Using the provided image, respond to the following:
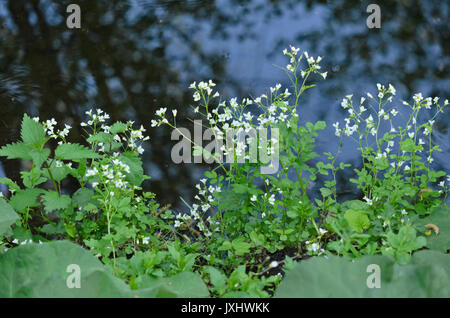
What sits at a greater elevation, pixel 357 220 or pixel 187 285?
pixel 357 220

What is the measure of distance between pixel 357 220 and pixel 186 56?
2.55m

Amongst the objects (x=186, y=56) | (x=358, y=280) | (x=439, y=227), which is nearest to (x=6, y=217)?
(x=358, y=280)

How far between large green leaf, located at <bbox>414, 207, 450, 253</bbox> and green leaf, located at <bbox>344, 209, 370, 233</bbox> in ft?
0.68

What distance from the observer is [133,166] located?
2.40 meters

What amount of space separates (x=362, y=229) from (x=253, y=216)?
53 cm

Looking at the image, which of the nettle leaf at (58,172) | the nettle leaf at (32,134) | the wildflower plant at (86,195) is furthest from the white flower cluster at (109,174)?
the nettle leaf at (32,134)

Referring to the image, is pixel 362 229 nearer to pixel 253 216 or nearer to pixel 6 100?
pixel 253 216

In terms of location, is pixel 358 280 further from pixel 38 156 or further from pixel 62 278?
pixel 38 156

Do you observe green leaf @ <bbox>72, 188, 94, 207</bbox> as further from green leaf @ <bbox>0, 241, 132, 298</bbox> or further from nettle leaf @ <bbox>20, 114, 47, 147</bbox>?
green leaf @ <bbox>0, 241, 132, 298</bbox>

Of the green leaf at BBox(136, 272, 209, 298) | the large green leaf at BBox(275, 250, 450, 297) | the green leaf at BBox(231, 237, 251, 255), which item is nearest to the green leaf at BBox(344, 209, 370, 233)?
the green leaf at BBox(231, 237, 251, 255)

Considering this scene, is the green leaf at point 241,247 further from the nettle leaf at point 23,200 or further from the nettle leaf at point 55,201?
the nettle leaf at point 23,200

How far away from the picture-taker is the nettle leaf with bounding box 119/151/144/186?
240cm
